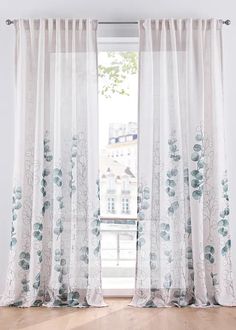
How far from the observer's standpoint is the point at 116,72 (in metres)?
4.12

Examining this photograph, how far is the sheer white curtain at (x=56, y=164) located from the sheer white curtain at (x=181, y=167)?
400 millimetres

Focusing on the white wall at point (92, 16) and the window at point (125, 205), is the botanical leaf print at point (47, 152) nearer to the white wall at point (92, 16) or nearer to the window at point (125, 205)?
the white wall at point (92, 16)

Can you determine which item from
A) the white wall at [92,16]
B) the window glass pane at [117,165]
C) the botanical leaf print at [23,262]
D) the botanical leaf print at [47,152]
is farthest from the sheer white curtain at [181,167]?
the botanical leaf print at [23,262]

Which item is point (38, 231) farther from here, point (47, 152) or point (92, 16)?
point (92, 16)

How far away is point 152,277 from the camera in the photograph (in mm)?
3828

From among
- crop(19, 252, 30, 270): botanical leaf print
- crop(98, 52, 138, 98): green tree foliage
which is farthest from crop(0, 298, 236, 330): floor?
crop(98, 52, 138, 98): green tree foliage

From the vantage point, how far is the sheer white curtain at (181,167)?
3818 millimetres

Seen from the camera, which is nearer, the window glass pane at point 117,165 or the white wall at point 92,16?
the white wall at point 92,16

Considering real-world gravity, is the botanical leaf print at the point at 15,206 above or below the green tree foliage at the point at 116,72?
below

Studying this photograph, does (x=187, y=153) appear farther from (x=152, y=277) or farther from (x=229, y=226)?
(x=152, y=277)

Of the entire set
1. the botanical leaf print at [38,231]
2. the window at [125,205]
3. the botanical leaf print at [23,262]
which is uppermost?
the window at [125,205]

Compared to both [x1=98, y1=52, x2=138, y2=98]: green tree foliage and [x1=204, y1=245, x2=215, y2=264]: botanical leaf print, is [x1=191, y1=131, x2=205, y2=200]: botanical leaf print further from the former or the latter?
[x1=98, y1=52, x2=138, y2=98]: green tree foliage

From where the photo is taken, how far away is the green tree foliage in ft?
13.5

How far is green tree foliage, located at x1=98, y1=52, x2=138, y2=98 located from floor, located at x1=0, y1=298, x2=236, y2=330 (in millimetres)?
1756
